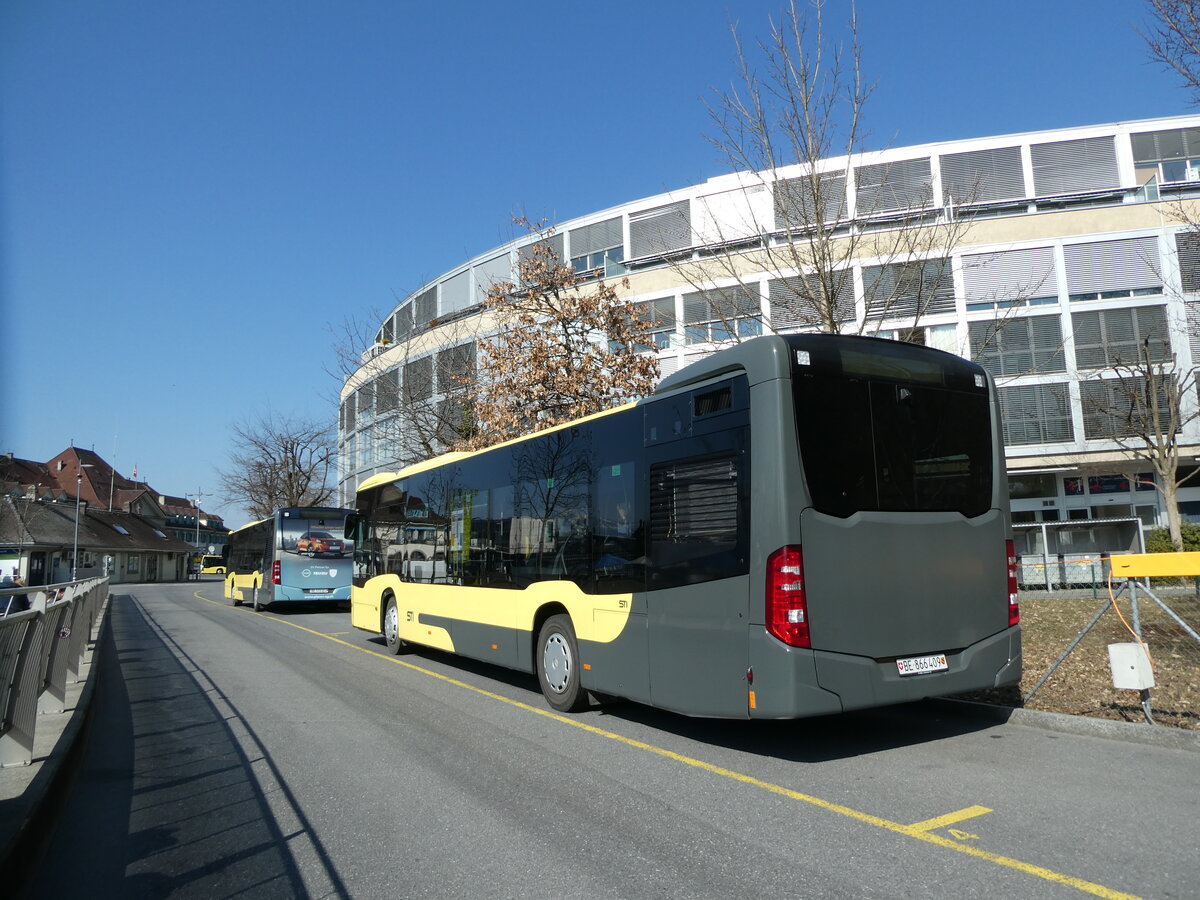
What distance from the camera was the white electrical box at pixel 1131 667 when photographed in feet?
21.0

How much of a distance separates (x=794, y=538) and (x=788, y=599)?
43cm

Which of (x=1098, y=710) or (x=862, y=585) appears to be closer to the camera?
(x=862, y=585)

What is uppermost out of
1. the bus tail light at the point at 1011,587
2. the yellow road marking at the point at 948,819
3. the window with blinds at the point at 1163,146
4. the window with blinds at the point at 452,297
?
the window with blinds at the point at 1163,146

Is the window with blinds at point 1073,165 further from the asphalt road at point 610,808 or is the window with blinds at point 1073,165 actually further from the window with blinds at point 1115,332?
the asphalt road at point 610,808

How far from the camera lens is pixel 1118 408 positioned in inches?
891

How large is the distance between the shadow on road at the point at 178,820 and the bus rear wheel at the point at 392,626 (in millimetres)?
4428

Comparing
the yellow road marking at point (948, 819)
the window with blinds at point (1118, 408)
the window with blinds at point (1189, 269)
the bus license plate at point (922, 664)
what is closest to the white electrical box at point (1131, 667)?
the bus license plate at point (922, 664)

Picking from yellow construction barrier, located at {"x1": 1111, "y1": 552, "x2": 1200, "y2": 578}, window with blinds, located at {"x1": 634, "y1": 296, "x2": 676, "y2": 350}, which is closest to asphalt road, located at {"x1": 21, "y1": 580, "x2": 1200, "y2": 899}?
yellow construction barrier, located at {"x1": 1111, "y1": 552, "x2": 1200, "y2": 578}

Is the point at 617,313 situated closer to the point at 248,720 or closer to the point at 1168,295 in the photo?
the point at 248,720

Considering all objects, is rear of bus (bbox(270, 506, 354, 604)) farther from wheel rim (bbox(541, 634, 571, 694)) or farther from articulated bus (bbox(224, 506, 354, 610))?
wheel rim (bbox(541, 634, 571, 694))

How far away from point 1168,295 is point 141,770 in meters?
32.5

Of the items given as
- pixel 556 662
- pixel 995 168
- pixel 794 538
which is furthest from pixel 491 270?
pixel 794 538

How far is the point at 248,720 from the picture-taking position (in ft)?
27.2

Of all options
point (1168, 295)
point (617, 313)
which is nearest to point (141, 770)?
point (617, 313)
